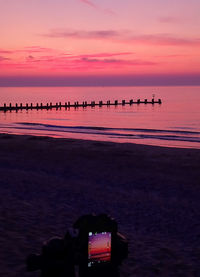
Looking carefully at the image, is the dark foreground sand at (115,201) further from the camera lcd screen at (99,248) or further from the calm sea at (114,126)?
the calm sea at (114,126)

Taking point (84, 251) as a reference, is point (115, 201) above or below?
below

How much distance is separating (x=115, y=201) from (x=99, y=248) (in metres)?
7.57

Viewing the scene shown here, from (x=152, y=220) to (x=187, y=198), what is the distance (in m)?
2.61

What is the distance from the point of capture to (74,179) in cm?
1349

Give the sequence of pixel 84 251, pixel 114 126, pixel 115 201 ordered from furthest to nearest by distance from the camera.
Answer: pixel 114 126 → pixel 115 201 → pixel 84 251

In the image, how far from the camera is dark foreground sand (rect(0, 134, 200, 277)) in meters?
6.11

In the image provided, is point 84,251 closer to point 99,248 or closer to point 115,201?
point 99,248

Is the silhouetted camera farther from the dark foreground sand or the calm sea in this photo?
the calm sea

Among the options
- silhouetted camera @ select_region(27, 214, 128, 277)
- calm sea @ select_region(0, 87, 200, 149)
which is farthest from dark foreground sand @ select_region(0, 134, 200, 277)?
calm sea @ select_region(0, 87, 200, 149)

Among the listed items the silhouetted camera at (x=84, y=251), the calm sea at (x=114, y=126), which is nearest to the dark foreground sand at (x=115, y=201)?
the silhouetted camera at (x=84, y=251)

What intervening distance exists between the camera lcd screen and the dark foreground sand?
2489 millimetres

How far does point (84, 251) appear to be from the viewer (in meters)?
2.90

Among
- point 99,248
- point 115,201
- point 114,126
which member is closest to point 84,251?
point 99,248

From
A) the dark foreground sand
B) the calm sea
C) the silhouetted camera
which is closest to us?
the silhouetted camera
